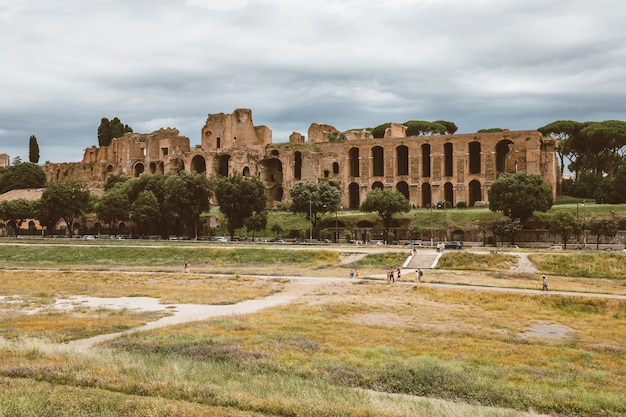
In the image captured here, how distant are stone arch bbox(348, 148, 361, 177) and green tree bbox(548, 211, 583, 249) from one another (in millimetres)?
37765

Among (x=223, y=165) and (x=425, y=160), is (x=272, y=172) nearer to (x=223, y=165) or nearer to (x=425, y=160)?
(x=223, y=165)

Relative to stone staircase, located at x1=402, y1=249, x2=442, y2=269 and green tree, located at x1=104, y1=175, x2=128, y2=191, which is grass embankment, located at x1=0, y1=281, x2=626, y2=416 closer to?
stone staircase, located at x1=402, y1=249, x2=442, y2=269

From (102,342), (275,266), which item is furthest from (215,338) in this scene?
(275,266)

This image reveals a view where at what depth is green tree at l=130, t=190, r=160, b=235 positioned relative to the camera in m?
61.5

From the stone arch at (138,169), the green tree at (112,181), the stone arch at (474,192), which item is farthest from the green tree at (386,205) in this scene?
the stone arch at (138,169)

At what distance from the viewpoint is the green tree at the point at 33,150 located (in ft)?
383

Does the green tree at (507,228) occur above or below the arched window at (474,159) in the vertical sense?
below

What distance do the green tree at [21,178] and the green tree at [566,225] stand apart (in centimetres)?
8760

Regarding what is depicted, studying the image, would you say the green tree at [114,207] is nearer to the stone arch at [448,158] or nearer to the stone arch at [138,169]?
the stone arch at [138,169]

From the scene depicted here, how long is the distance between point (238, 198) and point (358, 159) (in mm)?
30243

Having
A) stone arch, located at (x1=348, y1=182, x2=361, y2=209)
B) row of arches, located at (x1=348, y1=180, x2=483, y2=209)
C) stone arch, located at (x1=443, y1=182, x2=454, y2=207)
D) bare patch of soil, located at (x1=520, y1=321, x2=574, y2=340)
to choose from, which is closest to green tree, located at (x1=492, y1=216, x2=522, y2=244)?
row of arches, located at (x1=348, y1=180, x2=483, y2=209)

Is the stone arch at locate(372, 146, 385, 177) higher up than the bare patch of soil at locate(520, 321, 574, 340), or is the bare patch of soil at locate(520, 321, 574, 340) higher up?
the stone arch at locate(372, 146, 385, 177)

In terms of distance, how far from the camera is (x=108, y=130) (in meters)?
114

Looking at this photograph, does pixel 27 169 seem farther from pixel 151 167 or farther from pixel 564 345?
pixel 564 345
